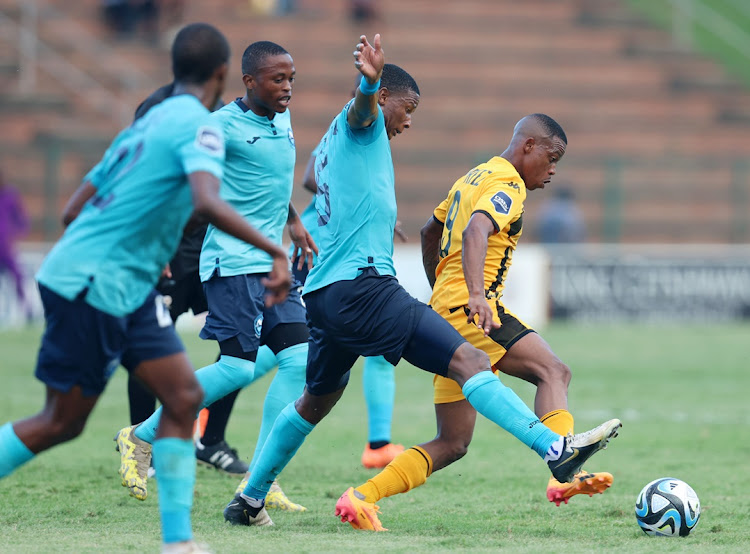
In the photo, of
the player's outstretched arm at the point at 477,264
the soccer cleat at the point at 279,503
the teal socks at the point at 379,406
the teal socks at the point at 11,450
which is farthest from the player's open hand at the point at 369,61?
the teal socks at the point at 379,406

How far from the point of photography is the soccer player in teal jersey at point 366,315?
510 cm

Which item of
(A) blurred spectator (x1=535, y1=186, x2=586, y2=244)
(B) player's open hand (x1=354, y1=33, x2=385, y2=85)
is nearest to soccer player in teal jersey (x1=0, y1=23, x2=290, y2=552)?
(B) player's open hand (x1=354, y1=33, x2=385, y2=85)

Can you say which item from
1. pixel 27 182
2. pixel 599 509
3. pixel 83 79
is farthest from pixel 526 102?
pixel 599 509

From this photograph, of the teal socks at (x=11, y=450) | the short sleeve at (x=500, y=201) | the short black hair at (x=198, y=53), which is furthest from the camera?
the short sleeve at (x=500, y=201)

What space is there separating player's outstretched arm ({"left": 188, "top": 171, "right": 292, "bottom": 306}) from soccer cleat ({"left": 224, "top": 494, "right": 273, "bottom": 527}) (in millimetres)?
1714

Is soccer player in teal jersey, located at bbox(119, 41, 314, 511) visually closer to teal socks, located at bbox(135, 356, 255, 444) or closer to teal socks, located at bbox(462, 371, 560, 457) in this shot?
teal socks, located at bbox(135, 356, 255, 444)

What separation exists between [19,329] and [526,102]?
1206 centimetres

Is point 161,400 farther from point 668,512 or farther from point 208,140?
point 668,512

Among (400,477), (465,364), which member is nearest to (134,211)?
(465,364)

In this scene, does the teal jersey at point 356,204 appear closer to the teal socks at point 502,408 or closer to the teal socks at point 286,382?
the teal socks at point 502,408

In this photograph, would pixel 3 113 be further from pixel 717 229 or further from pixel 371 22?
pixel 717 229

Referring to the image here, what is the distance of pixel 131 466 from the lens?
5.95 metres

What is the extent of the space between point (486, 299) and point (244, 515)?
5.01 feet

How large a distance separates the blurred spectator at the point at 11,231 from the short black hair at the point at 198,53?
1292cm
